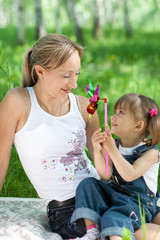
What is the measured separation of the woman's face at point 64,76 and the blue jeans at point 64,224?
2.18 ft

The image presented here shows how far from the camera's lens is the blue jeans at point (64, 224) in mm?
2270

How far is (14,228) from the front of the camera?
2.32m

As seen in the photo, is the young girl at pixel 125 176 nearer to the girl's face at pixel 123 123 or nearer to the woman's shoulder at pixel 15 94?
the girl's face at pixel 123 123

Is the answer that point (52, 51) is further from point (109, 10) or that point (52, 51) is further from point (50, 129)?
point (109, 10)

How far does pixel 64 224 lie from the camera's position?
92.7 inches

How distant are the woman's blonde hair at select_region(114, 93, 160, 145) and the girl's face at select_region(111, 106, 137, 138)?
24 millimetres

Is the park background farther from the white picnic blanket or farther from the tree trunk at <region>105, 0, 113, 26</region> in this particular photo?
the tree trunk at <region>105, 0, 113, 26</region>

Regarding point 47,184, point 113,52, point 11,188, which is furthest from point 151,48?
point 47,184

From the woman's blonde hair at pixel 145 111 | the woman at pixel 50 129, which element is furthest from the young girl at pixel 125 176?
the woman at pixel 50 129

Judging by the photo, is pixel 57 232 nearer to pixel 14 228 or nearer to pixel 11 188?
pixel 14 228

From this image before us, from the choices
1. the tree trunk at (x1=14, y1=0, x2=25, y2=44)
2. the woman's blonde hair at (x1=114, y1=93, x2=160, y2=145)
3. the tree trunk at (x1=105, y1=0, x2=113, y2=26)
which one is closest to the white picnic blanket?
the woman's blonde hair at (x1=114, y1=93, x2=160, y2=145)

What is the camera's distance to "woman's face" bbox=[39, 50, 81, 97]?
2309 millimetres

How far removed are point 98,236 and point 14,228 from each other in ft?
1.56

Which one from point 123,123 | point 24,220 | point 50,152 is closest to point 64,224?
point 24,220
